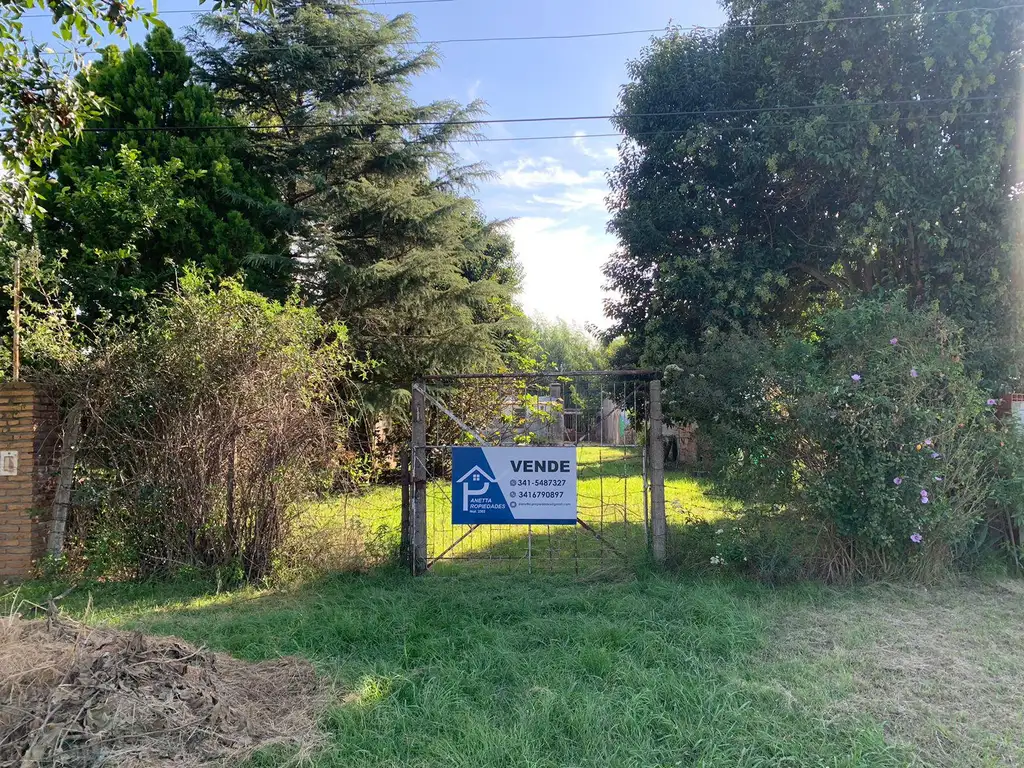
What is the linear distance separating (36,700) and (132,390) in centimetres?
337

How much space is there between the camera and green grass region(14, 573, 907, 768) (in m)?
3.15

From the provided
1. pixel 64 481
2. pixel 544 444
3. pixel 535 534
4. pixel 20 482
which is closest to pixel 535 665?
pixel 544 444

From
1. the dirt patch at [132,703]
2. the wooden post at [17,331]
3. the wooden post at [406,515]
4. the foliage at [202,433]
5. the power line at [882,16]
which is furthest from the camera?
the power line at [882,16]

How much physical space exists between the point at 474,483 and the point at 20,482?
15.2 feet

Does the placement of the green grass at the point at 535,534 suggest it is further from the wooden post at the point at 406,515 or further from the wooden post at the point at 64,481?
the wooden post at the point at 64,481

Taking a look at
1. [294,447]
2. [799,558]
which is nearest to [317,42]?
[294,447]

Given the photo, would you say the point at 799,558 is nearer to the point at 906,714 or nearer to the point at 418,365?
the point at 906,714

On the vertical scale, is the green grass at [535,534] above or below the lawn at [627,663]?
above

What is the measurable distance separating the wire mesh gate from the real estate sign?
17cm

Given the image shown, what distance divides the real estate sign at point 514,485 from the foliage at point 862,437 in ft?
4.93

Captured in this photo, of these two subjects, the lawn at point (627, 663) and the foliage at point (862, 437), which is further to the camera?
the foliage at point (862, 437)

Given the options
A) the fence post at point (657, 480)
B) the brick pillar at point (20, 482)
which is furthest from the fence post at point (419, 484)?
the brick pillar at point (20, 482)

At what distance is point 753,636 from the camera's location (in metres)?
4.49

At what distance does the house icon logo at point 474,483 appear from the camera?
6.09 m
